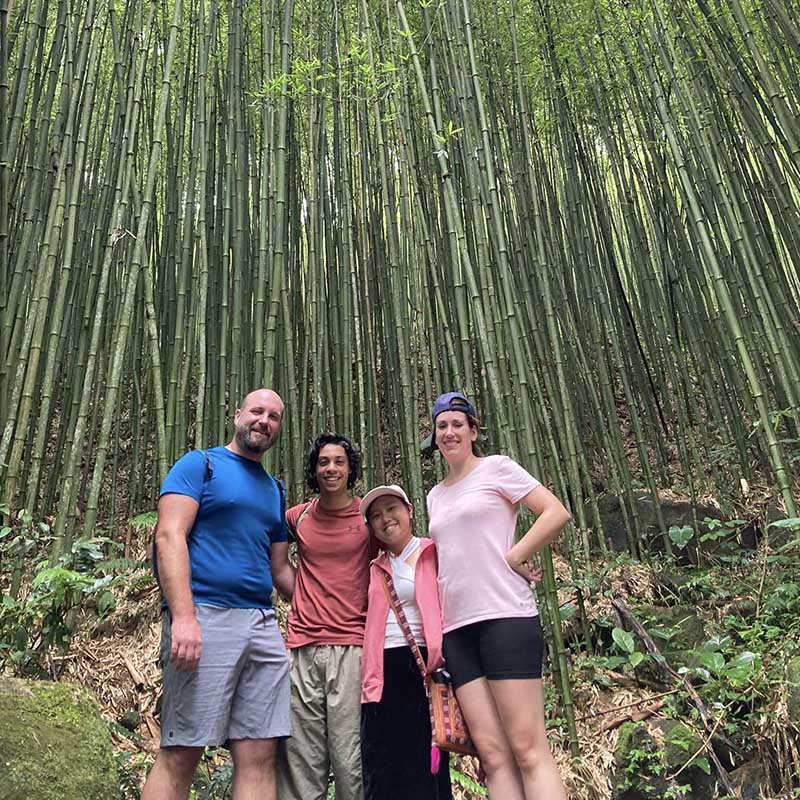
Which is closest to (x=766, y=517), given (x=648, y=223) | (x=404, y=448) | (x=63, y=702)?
(x=404, y=448)

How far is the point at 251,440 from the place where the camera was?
5.95 feet

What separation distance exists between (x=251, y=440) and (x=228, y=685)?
22.5 inches

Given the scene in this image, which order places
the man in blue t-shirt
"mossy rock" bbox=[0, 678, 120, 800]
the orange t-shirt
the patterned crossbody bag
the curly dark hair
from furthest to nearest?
1. the curly dark hair
2. the orange t-shirt
3. the patterned crossbody bag
4. the man in blue t-shirt
5. "mossy rock" bbox=[0, 678, 120, 800]

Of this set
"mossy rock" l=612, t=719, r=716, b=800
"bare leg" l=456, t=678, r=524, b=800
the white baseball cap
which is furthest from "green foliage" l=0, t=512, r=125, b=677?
"mossy rock" l=612, t=719, r=716, b=800

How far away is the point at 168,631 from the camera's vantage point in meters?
1.63

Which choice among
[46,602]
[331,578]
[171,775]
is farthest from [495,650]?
[46,602]

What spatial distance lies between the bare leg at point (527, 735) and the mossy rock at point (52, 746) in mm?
905

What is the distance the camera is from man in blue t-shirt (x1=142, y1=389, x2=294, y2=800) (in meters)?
1.56

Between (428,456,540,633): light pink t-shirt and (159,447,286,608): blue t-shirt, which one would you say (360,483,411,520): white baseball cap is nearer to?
(428,456,540,633): light pink t-shirt

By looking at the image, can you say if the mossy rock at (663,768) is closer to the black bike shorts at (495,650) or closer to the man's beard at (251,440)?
the black bike shorts at (495,650)

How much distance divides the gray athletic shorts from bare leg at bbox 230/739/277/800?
3 cm

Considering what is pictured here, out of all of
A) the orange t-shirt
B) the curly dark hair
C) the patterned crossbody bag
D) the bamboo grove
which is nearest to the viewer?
the patterned crossbody bag

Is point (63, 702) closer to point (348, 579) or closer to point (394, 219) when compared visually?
point (348, 579)

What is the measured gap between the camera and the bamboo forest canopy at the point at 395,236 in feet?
8.73
